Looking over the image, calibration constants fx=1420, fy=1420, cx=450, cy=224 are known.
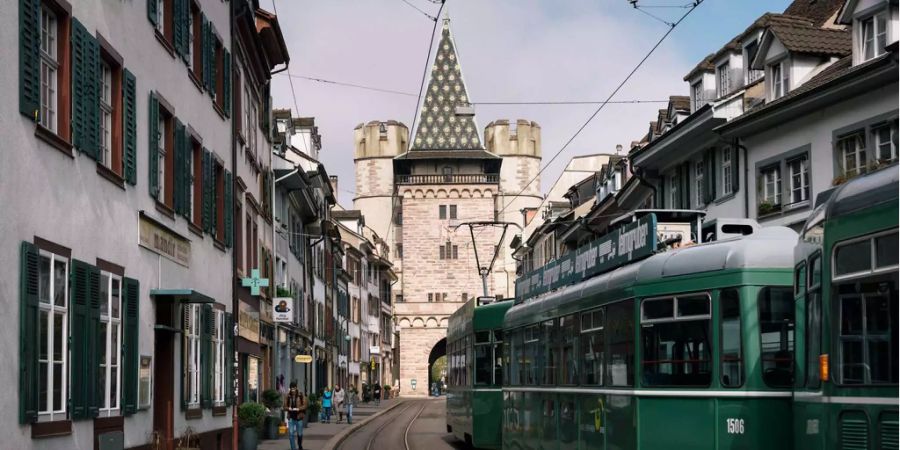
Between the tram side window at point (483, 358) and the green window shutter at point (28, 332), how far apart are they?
13.8 meters

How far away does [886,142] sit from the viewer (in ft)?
84.6

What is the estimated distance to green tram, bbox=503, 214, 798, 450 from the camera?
12.0m

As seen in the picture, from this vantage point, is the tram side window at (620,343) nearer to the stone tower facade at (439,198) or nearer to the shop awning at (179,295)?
the shop awning at (179,295)

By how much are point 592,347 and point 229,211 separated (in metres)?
10.7

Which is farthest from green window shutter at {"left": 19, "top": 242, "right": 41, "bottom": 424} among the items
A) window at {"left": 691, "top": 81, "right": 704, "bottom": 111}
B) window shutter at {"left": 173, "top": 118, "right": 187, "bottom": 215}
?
window at {"left": 691, "top": 81, "right": 704, "bottom": 111}

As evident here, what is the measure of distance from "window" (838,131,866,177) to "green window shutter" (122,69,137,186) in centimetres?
1519

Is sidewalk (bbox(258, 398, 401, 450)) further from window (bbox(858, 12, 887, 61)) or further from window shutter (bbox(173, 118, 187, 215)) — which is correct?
window (bbox(858, 12, 887, 61))

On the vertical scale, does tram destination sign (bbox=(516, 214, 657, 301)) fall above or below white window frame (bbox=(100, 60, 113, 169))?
below

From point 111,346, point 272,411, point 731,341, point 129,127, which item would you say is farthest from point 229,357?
point 731,341

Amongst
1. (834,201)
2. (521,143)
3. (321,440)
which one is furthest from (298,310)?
(521,143)

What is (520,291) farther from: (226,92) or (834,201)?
(834,201)

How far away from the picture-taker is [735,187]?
33.0 metres

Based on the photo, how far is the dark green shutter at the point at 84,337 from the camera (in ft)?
44.5

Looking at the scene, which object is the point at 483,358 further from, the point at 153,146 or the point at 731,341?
the point at 731,341
